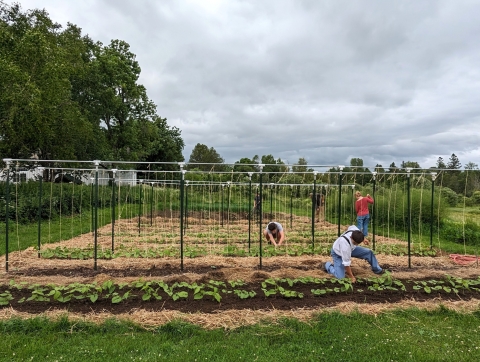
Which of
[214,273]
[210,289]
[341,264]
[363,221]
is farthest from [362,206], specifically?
[210,289]

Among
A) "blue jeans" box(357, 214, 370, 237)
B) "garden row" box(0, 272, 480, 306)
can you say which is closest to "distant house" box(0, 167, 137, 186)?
"garden row" box(0, 272, 480, 306)

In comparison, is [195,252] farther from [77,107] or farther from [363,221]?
[77,107]

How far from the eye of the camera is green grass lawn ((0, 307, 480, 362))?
372cm

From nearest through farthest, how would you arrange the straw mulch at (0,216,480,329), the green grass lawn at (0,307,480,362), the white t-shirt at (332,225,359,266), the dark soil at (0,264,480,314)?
the green grass lawn at (0,307,480,362) → the straw mulch at (0,216,480,329) → the dark soil at (0,264,480,314) → the white t-shirt at (332,225,359,266)

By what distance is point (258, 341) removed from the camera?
411 cm

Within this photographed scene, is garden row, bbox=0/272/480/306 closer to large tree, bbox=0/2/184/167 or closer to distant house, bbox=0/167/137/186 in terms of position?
distant house, bbox=0/167/137/186

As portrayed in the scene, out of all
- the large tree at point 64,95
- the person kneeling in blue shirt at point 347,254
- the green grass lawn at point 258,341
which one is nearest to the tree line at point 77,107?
the large tree at point 64,95

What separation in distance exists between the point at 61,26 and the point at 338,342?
24.6 meters

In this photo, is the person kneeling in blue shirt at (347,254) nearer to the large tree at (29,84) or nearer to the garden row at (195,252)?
the garden row at (195,252)

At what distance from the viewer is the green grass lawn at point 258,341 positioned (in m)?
3.72

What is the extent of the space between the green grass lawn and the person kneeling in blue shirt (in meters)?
1.58

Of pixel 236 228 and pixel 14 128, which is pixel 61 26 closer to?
pixel 14 128

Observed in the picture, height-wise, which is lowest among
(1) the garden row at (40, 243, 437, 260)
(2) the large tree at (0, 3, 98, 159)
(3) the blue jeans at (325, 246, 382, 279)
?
(1) the garden row at (40, 243, 437, 260)

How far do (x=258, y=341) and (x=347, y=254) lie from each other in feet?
9.54
